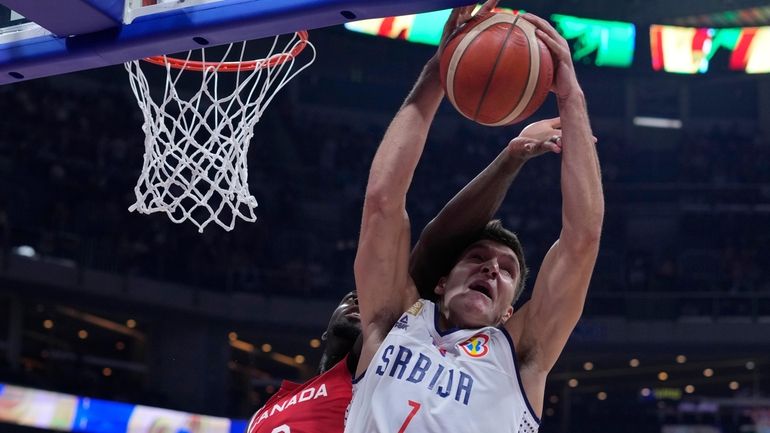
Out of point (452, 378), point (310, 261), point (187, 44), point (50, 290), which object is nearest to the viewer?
point (452, 378)

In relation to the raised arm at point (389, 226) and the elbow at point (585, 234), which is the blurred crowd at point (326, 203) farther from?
the elbow at point (585, 234)

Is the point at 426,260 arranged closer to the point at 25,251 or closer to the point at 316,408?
the point at 316,408

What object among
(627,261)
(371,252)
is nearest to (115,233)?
(627,261)

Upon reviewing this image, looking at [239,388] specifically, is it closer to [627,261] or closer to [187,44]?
[627,261]

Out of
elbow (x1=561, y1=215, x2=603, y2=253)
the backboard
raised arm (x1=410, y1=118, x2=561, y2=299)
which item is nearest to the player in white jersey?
elbow (x1=561, y1=215, x2=603, y2=253)

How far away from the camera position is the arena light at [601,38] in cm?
1524

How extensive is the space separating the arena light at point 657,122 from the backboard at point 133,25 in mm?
14864

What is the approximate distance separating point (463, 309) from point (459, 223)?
0.36 m

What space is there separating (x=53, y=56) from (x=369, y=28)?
11520 mm

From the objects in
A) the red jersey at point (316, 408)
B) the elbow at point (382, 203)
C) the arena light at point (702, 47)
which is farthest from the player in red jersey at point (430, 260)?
the arena light at point (702, 47)

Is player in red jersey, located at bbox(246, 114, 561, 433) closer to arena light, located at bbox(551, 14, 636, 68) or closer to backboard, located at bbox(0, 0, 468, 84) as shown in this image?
backboard, located at bbox(0, 0, 468, 84)

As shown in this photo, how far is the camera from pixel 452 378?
227 cm

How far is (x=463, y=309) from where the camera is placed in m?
2.39

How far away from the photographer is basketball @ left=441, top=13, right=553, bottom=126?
2381 mm
